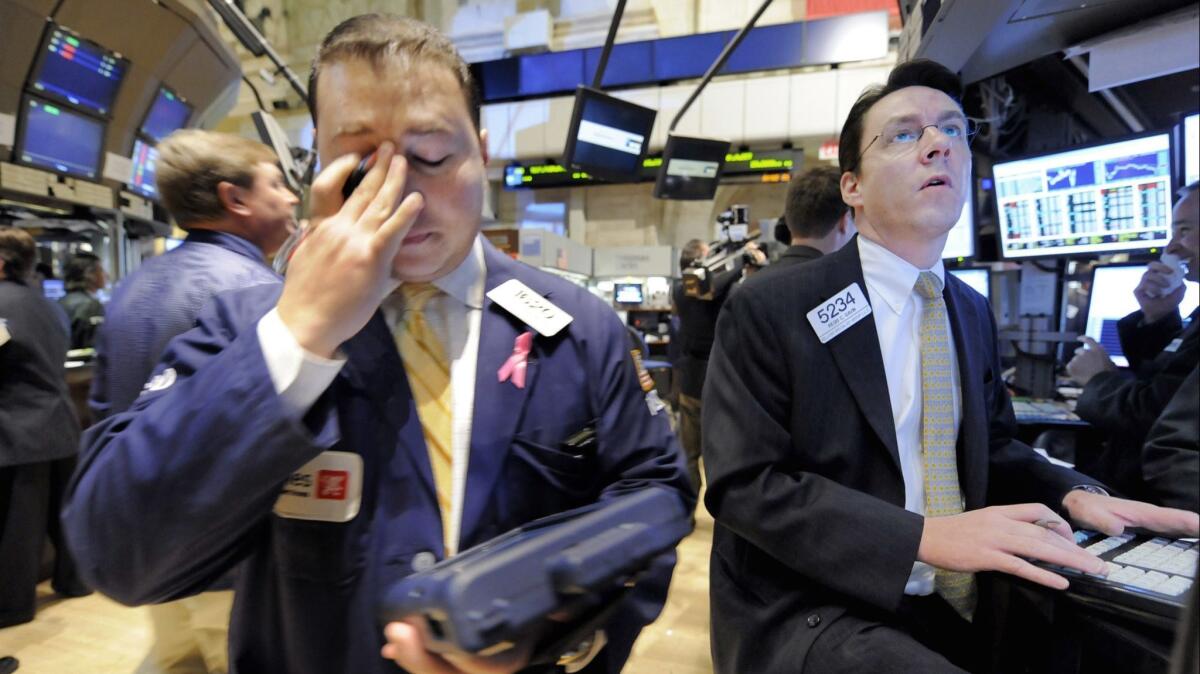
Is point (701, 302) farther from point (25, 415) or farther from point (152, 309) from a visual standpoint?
point (25, 415)

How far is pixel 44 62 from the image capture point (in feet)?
4.55

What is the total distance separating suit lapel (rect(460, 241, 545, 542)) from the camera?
694mm

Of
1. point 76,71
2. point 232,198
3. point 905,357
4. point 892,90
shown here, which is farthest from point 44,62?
point 905,357

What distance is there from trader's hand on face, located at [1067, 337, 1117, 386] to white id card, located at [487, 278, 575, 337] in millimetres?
719

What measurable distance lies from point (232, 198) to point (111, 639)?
2074 millimetres

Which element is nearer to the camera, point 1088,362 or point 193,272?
point 1088,362

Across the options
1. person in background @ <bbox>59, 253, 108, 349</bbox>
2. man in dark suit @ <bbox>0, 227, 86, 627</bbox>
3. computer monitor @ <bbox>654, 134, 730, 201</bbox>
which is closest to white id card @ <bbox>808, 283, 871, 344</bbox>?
man in dark suit @ <bbox>0, 227, 86, 627</bbox>

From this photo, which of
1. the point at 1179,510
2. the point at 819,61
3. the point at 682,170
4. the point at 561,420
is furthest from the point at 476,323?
the point at 819,61

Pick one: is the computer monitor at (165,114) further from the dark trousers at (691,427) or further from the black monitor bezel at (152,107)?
the dark trousers at (691,427)

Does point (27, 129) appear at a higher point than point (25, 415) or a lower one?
higher

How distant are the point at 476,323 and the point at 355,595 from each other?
36cm

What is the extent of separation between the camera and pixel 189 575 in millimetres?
618

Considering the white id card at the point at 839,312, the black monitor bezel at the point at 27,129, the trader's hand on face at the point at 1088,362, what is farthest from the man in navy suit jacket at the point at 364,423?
the black monitor bezel at the point at 27,129

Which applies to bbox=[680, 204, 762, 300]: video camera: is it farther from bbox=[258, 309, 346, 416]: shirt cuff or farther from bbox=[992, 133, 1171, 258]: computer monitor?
bbox=[258, 309, 346, 416]: shirt cuff
